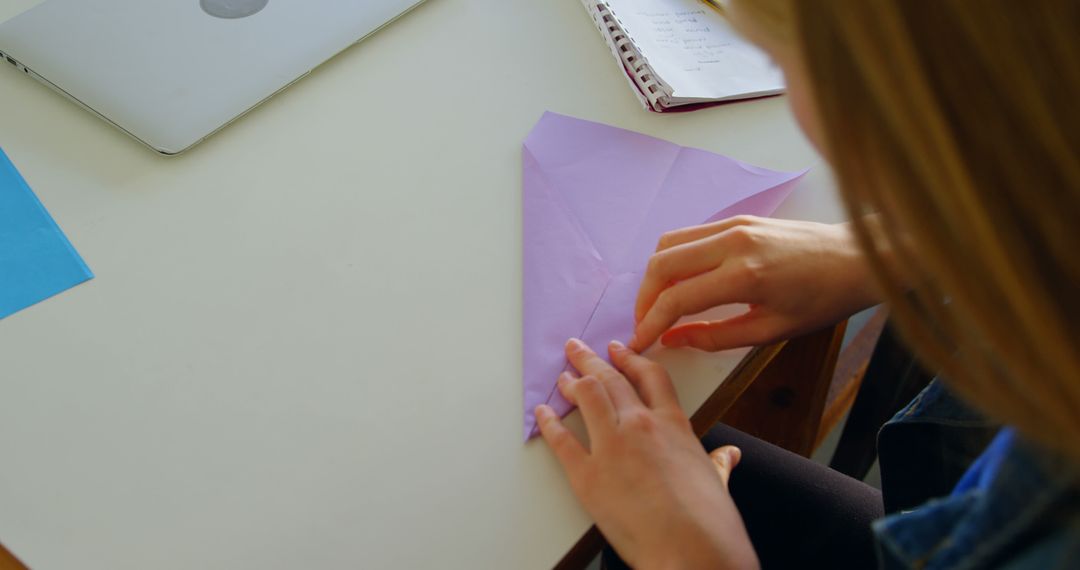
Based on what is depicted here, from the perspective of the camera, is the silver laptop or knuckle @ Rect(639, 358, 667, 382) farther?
the silver laptop

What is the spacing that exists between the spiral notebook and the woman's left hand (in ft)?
0.86

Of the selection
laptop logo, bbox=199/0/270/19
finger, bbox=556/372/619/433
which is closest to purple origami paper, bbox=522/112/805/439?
finger, bbox=556/372/619/433

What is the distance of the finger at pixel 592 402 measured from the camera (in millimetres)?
491

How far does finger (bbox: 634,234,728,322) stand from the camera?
21.0 inches

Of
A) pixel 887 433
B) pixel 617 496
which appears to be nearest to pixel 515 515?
pixel 617 496

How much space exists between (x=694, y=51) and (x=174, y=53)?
0.44 metres

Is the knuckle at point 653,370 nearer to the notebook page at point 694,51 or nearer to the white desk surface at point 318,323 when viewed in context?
the white desk surface at point 318,323

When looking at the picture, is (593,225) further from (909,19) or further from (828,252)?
(909,19)

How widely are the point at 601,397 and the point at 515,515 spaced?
0.29ft

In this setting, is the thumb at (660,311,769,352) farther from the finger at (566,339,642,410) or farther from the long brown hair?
the long brown hair

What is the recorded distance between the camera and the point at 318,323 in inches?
21.8

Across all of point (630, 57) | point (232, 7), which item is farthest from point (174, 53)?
point (630, 57)

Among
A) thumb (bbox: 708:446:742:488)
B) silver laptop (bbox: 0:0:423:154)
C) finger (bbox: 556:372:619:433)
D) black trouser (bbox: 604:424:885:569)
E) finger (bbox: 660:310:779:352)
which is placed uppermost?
silver laptop (bbox: 0:0:423:154)

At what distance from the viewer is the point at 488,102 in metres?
0.69
